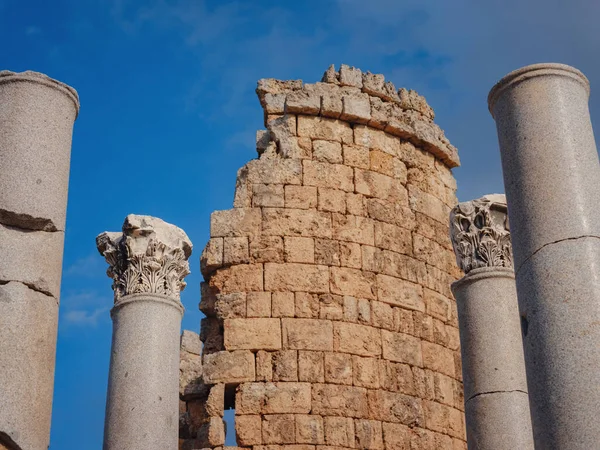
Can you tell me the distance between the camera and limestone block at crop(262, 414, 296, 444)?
12.8m

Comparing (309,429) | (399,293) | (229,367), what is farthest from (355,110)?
(309,429)

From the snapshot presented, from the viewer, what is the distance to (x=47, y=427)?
7766mm

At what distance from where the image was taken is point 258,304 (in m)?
13.6

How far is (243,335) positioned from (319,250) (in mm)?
1511

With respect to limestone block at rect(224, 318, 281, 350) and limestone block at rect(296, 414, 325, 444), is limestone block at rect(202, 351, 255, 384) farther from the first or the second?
limestone block at rect(296, 414, 325, 444)

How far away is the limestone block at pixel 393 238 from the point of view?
1442cm

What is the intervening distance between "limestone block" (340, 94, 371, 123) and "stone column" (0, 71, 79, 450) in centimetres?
669

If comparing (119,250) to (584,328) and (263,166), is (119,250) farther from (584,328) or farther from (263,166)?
(584,328)

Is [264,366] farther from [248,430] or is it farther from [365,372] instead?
[365,372]

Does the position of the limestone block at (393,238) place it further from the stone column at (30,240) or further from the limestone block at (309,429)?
the stone column at (30,240)

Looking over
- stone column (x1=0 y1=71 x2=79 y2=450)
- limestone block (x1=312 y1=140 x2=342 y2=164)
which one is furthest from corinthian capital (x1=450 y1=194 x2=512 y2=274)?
stone column (x1=0 y1=71 x2=79 y2=450)

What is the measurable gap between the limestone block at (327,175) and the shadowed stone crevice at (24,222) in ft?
21.5

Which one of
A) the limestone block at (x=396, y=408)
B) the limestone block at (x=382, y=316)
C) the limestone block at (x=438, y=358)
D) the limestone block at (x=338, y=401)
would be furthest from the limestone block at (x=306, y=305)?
the limestone block at (x=438, y=358)

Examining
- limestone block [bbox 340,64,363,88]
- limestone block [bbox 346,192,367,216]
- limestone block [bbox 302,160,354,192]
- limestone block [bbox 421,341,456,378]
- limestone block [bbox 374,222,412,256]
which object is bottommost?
limestone block [bbox 421,341,456,378]
